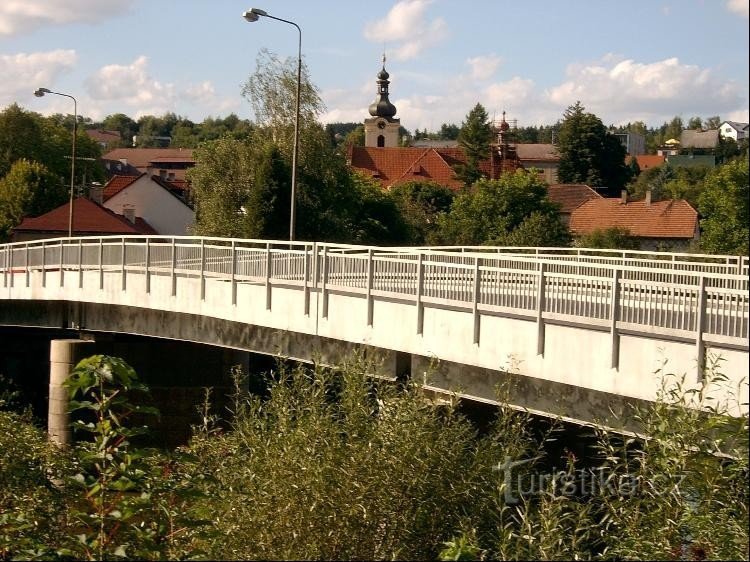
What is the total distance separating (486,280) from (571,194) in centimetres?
8862

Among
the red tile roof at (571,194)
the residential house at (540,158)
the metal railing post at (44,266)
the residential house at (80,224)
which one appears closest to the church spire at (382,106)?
the residential house at (540,158)

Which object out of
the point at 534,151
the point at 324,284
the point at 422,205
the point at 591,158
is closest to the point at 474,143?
the point at 591,158

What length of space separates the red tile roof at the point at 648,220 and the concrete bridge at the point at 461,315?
52.1m

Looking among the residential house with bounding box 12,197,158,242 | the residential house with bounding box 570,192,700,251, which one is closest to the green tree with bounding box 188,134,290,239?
the residential house with bounding box 12,197,158,242

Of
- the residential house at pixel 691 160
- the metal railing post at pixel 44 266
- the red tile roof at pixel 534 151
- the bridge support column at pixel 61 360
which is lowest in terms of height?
the bridge support column at pixel 61 360

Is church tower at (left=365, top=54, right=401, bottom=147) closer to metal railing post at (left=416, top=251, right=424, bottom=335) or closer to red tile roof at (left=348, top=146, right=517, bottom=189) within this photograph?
red tile roof at (left=348, top=146, right=517, bottom=189)

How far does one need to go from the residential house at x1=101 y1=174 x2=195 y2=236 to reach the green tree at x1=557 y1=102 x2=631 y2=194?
39.6 m

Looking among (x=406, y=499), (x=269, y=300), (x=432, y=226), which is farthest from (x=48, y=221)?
(x=406, y=499)

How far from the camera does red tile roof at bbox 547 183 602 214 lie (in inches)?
4045

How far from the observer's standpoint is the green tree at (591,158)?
113 metres

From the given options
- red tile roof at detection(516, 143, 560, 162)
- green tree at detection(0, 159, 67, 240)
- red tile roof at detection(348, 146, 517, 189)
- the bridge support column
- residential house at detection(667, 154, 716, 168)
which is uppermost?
red tile roof at detection(516, 143, 560, 162)

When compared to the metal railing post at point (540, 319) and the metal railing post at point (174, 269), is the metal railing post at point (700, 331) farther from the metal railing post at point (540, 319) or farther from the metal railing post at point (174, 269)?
the metal railing post at point (174, 269)

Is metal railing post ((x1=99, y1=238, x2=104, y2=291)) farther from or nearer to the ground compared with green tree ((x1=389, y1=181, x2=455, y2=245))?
nearer to the ground

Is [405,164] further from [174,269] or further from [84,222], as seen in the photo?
[174,269]
